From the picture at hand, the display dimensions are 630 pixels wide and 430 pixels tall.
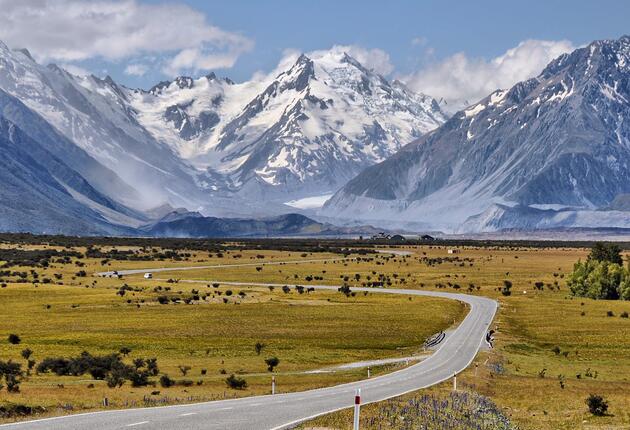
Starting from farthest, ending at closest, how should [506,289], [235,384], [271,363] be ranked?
1. [506,289]
2. [271,363]
3. [235,384]

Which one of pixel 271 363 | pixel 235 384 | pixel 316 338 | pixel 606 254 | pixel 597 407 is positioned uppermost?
pixel 606 254

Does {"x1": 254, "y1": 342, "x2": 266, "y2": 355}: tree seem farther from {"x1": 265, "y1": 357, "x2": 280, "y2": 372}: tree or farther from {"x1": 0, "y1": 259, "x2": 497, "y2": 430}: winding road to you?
{"x1": 0, "y1": 259, "x2": 497, "y2": 430}: winding road

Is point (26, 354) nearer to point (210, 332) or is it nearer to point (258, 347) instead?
point (258, 347)

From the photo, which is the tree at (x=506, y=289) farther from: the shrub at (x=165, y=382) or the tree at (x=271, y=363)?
the shrub at (x=165, y=382)

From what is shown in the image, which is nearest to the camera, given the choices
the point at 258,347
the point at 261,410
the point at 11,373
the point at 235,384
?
the point at 261,410

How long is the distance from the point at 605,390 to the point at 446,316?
47.5 meters

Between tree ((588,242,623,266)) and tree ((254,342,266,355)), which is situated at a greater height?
tree ((588,242,623,266))

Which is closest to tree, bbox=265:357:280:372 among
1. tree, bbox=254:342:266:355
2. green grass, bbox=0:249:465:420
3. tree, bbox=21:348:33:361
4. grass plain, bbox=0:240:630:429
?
green grass, bbox=0:249:465:420

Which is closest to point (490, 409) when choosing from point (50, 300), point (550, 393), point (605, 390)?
point (550, 393)

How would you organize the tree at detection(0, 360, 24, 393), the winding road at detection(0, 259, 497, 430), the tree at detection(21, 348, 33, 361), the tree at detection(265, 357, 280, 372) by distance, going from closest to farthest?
1. the winding road at detection(0, 259, 497, 430)
2. the tree at detection(0, 360, 24, 393)
3. the tree at detection(265, 357, 280, 372)
4. the tree at detection(21, 348, 33, 361)

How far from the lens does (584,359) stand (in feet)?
252

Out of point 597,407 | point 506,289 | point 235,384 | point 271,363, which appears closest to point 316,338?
point 271,363

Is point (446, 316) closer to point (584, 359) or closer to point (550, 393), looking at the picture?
point (584, 359)

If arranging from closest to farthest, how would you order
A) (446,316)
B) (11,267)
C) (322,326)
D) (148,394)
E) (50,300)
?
(148,394) → (322,326) → (446,316) → (50,300) → (11,267)
